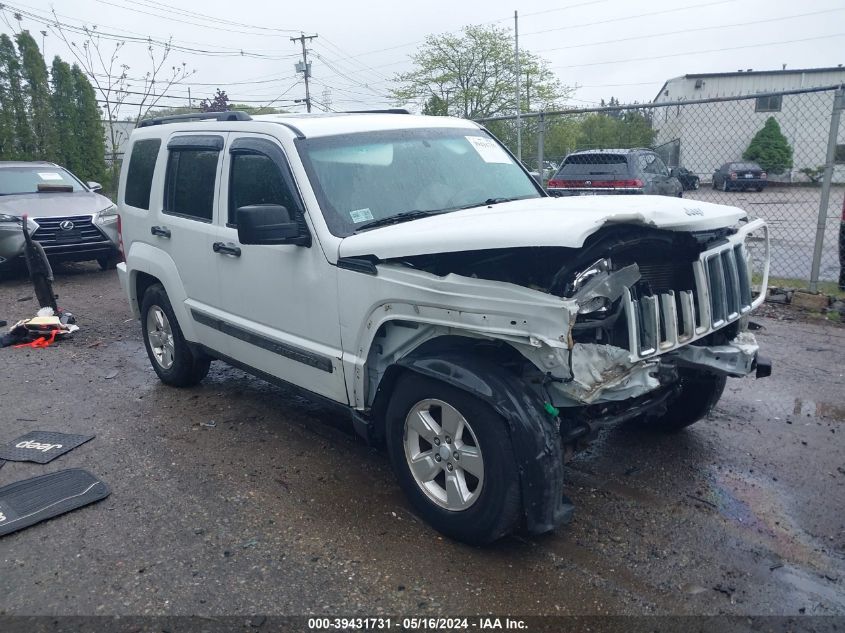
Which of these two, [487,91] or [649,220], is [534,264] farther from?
[487,91]

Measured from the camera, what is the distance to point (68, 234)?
10.5 m

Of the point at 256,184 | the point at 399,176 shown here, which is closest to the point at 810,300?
the point at 399,176

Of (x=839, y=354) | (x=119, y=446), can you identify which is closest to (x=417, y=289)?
(x=119, y=446)

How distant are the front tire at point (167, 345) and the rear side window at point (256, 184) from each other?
1349 mm

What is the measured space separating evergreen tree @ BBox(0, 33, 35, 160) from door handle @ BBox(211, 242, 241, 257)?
50.9 feet

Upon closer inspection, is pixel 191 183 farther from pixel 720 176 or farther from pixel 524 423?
pixel 720 176

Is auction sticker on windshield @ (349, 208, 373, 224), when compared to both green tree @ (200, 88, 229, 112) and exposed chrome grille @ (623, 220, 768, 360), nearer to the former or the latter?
exposed chrome grille @ (623, 220, 768, 360)

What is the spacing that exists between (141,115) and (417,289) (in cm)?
2151

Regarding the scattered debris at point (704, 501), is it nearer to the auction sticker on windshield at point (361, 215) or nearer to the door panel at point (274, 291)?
the door panel at point (274, 291)

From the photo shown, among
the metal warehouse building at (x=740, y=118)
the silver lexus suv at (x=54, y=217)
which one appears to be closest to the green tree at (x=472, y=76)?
the metal warehouse building at (x=740, y=118)

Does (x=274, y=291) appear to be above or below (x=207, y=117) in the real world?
below

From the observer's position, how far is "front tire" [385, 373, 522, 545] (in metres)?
3.14

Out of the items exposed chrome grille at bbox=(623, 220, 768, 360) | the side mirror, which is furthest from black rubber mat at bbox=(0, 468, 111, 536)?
exposed chrome grille at bbox=(623, 220, 768, 360)

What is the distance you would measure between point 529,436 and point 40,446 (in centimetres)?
353
